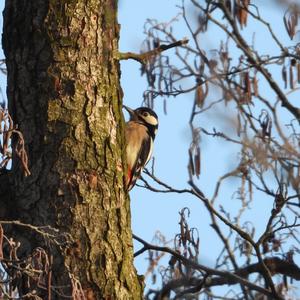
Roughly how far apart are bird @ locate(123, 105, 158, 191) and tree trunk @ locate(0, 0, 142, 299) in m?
1.39

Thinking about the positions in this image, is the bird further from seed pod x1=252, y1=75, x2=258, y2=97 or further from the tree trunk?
the tree trunk

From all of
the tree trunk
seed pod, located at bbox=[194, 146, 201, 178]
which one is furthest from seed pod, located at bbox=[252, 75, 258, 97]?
the tree trunk

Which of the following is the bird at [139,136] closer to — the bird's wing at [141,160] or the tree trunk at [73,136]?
the bird's wing at [141,160]

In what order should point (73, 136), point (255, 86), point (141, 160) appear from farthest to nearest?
point (255, 86), point (141, 160), point (73, 136)

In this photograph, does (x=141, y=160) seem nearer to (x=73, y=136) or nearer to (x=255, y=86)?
(x=255, y=86)

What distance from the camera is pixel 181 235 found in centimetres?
484

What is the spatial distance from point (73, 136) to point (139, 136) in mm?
2625

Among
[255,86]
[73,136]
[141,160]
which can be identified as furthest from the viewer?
[255,86]

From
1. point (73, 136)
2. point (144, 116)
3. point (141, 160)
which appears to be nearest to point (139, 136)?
point (144, 116)

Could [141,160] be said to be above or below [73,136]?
above

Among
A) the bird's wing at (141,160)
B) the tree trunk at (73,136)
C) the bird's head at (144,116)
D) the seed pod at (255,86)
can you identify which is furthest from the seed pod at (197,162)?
the bird's head at (144,116)

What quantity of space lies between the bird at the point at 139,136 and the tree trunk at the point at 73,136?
1395 mm

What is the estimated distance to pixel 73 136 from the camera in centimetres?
403

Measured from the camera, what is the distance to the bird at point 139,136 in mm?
6074
